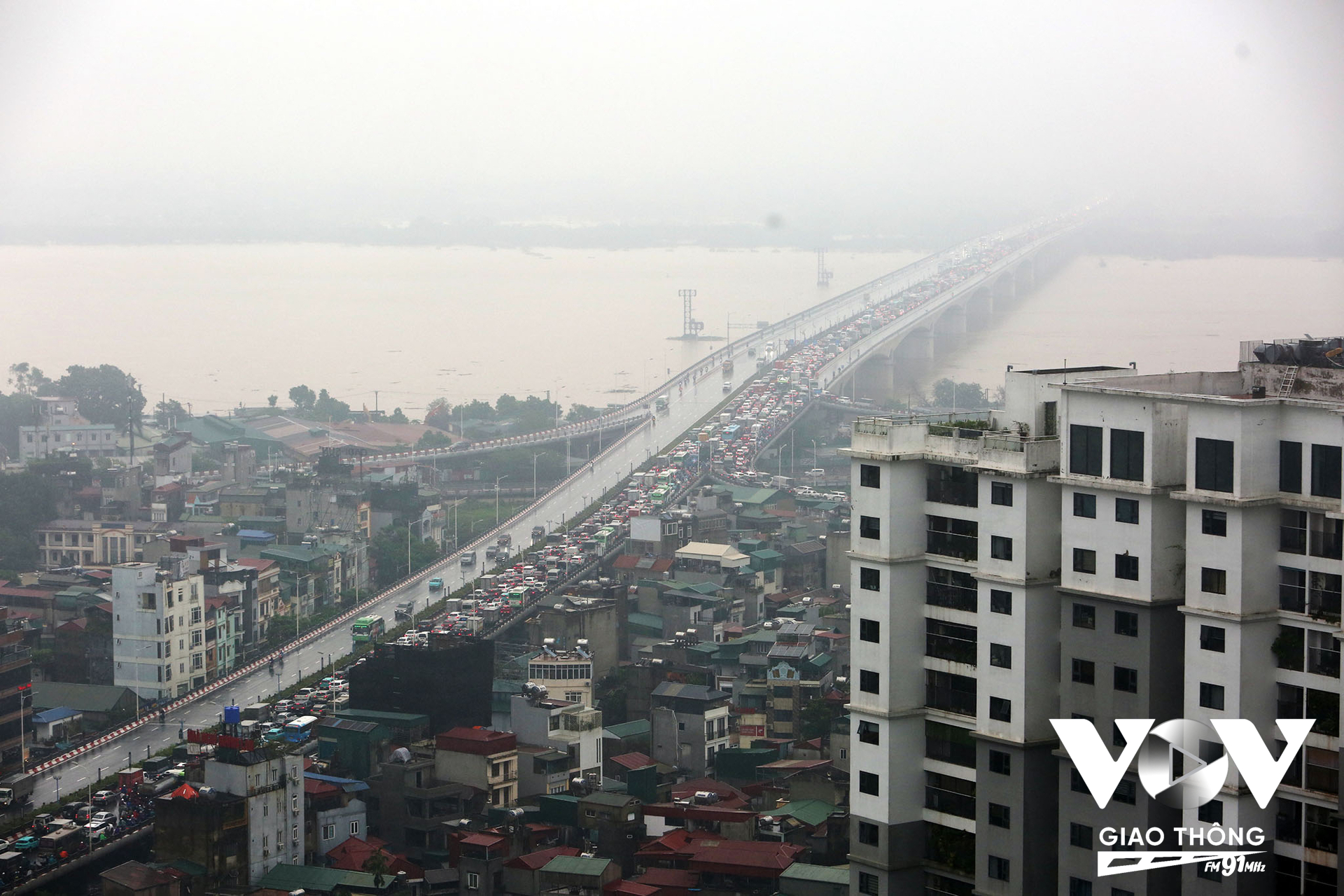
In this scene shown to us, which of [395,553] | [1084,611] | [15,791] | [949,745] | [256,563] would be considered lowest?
[15,791]

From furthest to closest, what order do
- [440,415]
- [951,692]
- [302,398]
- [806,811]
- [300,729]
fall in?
1. [302,398]
2. [440,415]
3. [300,729]
4. [806,811]
5. [951,692]

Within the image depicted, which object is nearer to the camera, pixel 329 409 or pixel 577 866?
pixel 577 866

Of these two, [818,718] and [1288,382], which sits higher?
[1288,382]

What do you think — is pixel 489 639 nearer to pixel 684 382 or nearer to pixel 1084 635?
pixel 1084 635

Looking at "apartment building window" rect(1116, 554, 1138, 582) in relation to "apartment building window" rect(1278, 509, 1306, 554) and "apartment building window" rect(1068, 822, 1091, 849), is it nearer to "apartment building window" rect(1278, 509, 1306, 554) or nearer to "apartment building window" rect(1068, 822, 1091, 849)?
"apartment building window" rect(1278, 509, 1306, 554)

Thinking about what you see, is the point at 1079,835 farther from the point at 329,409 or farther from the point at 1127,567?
the point at 329,409

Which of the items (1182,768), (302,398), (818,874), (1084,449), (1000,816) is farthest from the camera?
(302,398)

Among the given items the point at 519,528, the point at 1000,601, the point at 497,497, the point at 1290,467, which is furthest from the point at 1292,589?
the point at 497,497

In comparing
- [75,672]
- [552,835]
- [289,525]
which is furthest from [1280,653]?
[289,525]

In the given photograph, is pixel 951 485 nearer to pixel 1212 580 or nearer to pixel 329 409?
pixel 1212 580
